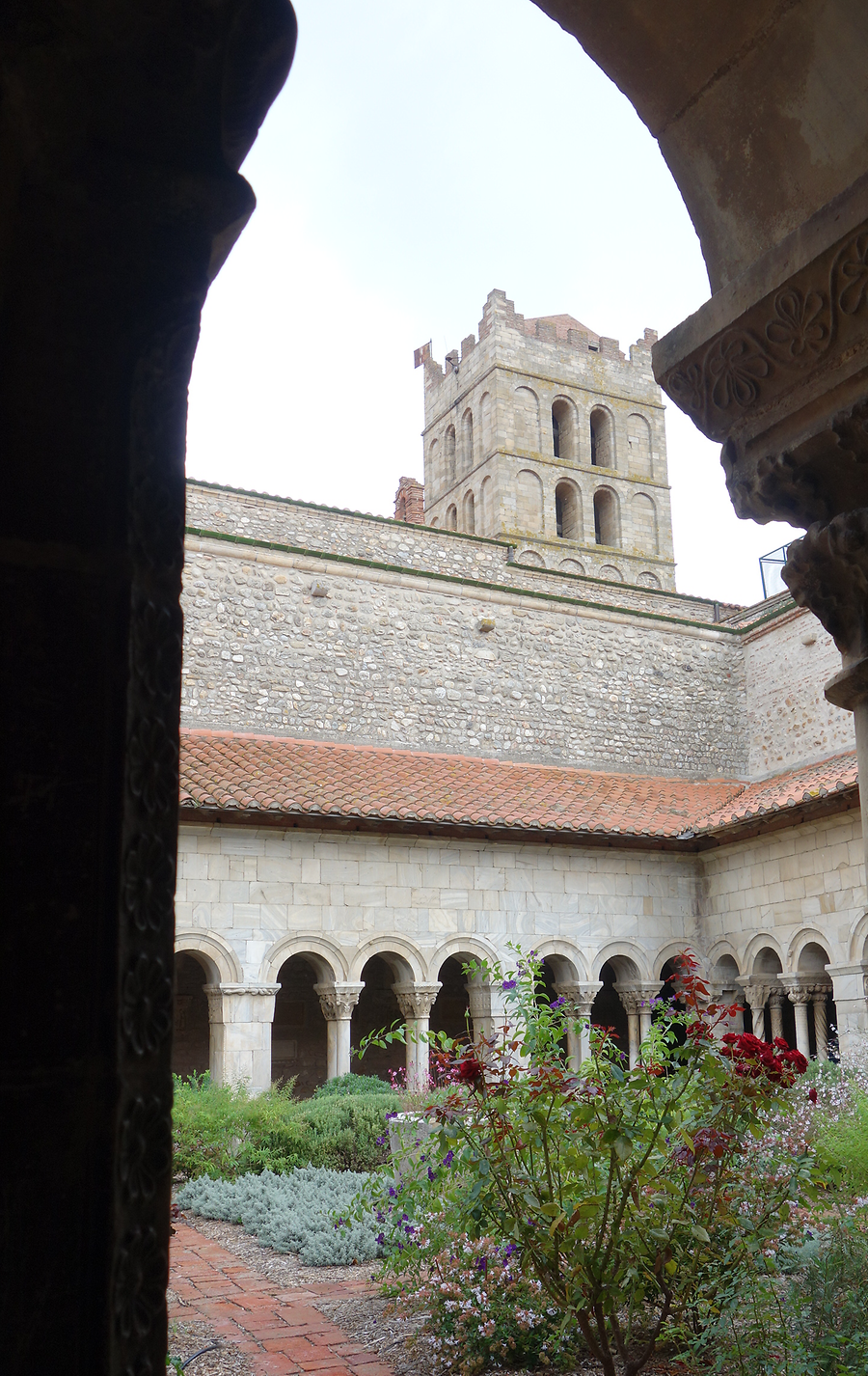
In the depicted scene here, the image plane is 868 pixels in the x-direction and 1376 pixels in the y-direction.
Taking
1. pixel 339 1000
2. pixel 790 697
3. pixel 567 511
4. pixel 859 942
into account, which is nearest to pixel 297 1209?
pixel 339 1000

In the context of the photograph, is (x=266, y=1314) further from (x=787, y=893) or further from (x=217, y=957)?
(x=787, y=893)

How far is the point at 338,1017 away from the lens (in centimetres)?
1166

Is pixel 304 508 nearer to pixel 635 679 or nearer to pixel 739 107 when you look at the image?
pixel 635 679

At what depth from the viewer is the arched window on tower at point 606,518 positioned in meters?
32.9

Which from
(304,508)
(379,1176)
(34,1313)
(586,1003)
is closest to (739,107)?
(34,1313)

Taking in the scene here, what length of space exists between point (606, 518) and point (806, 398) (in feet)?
104

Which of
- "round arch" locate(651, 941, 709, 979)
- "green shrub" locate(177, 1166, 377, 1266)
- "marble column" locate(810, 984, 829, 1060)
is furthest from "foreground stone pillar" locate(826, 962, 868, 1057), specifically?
"green shrub" locate(177, 1166, 377, 1266)

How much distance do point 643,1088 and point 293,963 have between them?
1107 centimetres

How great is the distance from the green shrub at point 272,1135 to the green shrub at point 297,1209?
11.6 inches

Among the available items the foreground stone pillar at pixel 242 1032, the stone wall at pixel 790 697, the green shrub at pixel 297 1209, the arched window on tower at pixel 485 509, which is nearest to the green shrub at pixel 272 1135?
the green shrub at pixel 297 1209

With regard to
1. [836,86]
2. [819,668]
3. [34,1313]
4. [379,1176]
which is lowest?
[379,1176]

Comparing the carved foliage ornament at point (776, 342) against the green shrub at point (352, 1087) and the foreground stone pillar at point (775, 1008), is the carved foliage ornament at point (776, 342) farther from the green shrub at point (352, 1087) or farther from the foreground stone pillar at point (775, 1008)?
the foreground stone pillar at point (775, 1008)

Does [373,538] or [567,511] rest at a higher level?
[567,511]

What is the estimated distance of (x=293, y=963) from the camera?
1412 centimetres
